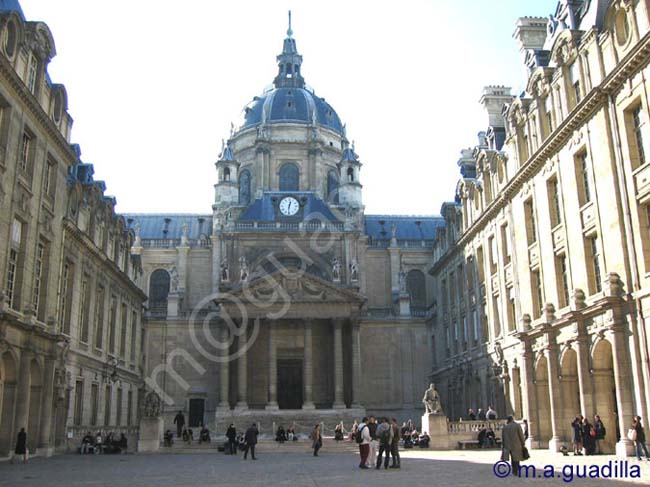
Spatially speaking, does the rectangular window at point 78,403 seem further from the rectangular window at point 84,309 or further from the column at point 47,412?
the column at point 47,412

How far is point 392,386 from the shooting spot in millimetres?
55375

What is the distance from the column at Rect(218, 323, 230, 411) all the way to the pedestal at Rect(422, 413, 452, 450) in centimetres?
1924

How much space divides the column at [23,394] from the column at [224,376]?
23.3m

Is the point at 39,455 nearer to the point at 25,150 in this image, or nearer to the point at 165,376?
the point at 25,150

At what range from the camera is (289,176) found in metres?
66.9

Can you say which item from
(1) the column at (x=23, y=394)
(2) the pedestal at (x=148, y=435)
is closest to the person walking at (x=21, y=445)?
(1) the column at (x=23, y=394)

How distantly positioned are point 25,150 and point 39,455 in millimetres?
11857

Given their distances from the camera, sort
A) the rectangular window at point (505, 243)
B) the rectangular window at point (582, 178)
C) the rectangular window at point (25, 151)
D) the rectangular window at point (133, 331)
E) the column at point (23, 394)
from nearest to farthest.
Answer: the column at point (23, 394) < the rectangular window at point (25, 151) < the rectangular window at point (582, 178) < the rectangular window at point (505, 243) < the rectangular window at point (133, 331)

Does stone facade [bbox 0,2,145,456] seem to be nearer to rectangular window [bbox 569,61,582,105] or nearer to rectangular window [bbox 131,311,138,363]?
rectangular window [bbox 131,311,138,363]

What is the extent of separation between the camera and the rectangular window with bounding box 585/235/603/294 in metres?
25.4

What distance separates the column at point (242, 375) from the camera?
155ft

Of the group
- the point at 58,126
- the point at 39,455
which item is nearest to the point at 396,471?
the point at 39,455

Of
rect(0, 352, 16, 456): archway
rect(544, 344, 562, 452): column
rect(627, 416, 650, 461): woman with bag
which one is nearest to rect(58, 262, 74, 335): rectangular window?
rect(0, 352, 16, 456): archway

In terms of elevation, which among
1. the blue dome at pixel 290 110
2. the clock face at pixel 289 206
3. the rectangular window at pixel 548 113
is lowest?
the rectangular window at pixel 548 113
